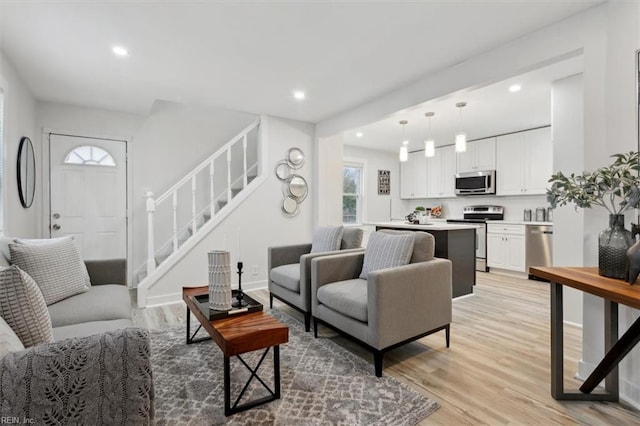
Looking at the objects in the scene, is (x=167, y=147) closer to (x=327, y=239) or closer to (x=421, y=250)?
(x=327, y=239)

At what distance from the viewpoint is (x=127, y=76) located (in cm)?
313

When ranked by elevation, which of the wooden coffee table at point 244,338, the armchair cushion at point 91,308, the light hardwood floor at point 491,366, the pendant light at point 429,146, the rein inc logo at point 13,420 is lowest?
the light hardwood floor at point 491,366

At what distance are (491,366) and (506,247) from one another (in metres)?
3.59

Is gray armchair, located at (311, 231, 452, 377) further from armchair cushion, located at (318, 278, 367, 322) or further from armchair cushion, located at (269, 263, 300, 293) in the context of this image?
armchair cushion, located at (269, 263, 300, 293)

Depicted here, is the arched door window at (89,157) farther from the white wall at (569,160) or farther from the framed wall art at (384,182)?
the white wall at (569,160)

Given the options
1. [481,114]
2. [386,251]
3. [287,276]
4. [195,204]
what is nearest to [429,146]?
[481,114]

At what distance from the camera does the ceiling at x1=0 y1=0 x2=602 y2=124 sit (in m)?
2.09

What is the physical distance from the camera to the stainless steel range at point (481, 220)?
5.56 metres

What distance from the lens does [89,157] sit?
415cm

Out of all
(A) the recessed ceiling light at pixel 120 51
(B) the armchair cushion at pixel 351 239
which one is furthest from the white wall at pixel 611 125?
(A) the recessed ceiling light at pixel 120 51

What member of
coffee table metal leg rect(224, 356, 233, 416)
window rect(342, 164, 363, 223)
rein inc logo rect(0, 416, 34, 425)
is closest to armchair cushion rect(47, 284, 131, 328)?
coffee table metal leg rect(224, 356, 233, 416)

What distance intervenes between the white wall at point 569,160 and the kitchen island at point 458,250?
3.14 ft

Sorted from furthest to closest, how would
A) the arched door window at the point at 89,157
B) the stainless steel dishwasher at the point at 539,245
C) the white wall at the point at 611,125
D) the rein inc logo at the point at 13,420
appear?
the stainless steel dishwasher at the point at 539,245 → the arched door window at the point at 89,157 → the white wall at the point at 611,125 → the rein inc logo at the point at 13,420

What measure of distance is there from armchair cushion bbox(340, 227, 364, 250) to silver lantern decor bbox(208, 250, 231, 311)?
64.8 inches
